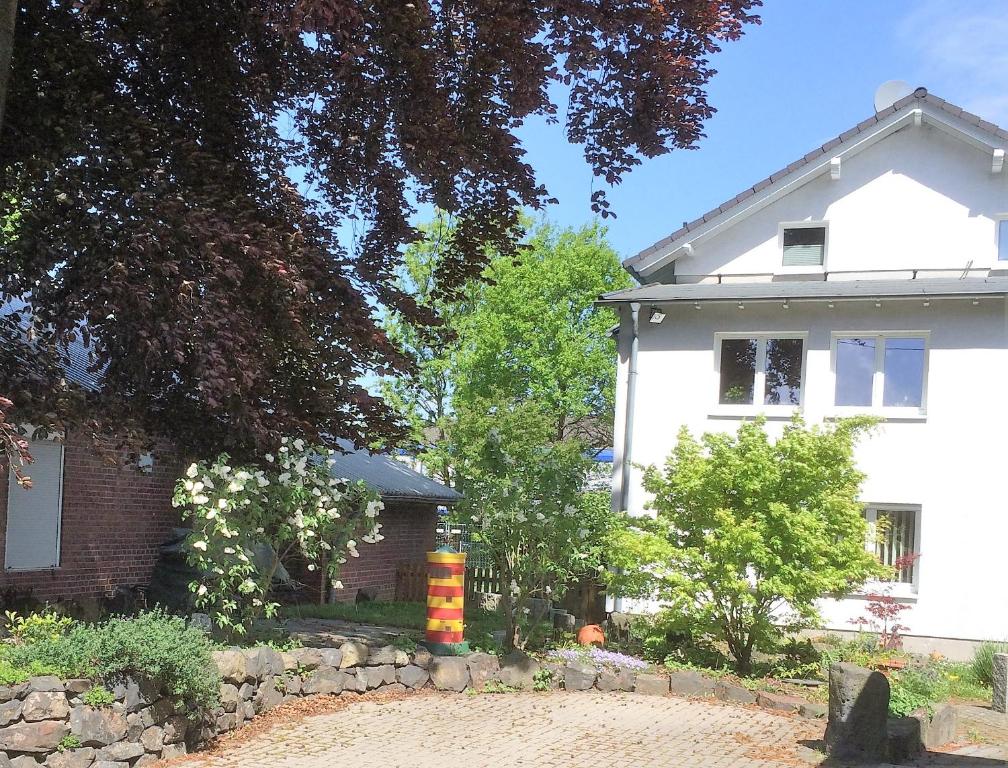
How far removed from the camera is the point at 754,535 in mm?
12070

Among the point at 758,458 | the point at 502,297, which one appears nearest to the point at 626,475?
the point at 758,458

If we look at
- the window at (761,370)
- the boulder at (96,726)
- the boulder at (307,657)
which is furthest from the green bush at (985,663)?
the boulder at (96,726)

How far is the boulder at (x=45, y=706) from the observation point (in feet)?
24.4

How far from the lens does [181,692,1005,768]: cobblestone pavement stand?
8.71 metres

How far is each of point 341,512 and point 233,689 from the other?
2.51 metres

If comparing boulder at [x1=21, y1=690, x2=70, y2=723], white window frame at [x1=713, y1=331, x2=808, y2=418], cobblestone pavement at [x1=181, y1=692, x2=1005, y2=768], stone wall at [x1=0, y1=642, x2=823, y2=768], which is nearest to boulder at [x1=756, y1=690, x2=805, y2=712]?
stone wall at [x1=0, y1=642, x2=823, y2=768]

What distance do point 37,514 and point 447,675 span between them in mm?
5724

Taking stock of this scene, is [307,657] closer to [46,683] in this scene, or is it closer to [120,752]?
[120,752]

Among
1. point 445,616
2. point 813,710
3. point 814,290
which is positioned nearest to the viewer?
point 813,710

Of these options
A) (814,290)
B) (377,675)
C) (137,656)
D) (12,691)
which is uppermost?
(814,290)

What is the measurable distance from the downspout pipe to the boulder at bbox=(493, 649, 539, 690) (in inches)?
188

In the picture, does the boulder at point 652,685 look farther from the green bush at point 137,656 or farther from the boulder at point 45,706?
the boulder at point 45,706

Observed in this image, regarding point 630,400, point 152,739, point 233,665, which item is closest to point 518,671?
point 233,665

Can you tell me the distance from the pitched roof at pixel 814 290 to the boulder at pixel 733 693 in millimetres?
6282
